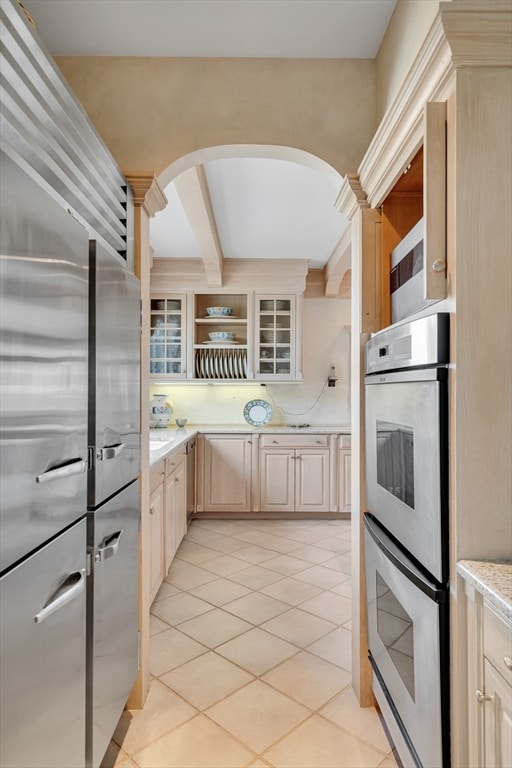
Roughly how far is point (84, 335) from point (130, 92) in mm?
1262

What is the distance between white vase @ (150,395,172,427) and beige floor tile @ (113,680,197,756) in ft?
10.5

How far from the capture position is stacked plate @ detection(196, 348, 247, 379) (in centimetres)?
509

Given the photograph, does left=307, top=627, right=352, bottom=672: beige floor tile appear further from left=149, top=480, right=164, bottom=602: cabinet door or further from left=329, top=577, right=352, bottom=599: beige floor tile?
left=149, top=480, right=164, bottom=602: cabinet door

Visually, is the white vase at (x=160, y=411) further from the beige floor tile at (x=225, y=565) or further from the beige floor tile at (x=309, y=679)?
the beige floor tile at (x=309, y=679)

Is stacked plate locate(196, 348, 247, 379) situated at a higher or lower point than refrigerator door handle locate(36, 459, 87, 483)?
higher

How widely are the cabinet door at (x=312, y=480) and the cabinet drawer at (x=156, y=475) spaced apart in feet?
6.93

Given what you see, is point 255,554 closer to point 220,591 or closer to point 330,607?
point 220,591

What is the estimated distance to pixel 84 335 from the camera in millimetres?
1266

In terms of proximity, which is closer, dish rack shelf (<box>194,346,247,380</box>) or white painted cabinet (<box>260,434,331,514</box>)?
white painted cabinet (<box>260,434,331,514</box>)

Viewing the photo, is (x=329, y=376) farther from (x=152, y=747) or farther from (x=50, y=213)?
(x=50, y=213)

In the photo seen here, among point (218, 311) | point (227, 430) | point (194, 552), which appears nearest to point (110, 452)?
point (194, 552)

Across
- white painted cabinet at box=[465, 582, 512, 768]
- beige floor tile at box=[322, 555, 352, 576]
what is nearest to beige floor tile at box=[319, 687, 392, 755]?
white painted cabinet at box=[465, 582, 512, 768]

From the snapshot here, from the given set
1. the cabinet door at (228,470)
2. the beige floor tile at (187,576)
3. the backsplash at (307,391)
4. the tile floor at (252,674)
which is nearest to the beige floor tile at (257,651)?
the tile floor at (252,674)

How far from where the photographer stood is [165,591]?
10.1 feet
